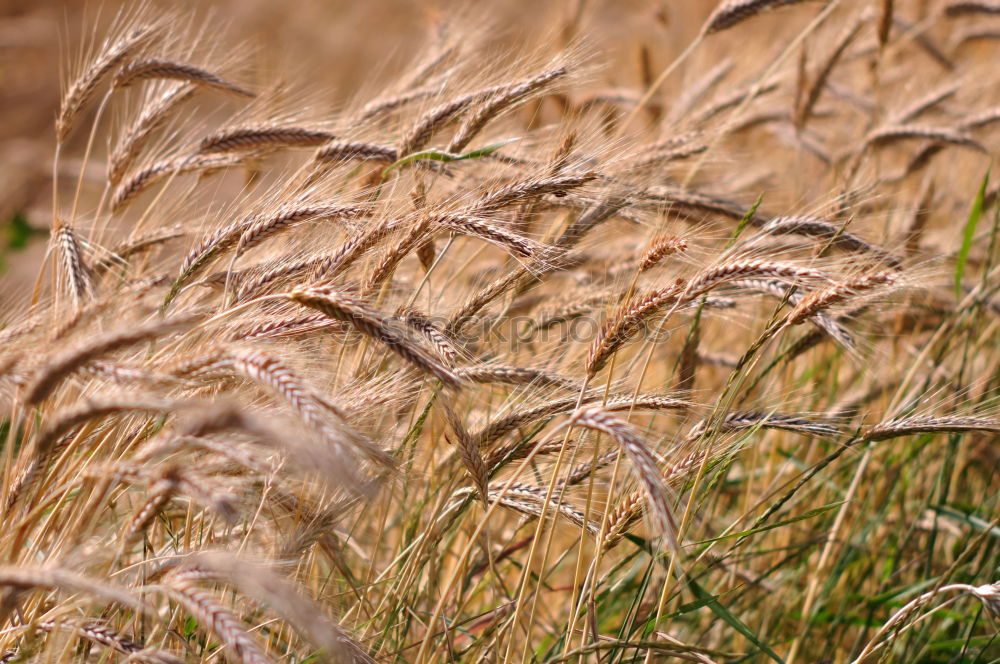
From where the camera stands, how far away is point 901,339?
2.65 meters

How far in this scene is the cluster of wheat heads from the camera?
1220 mm

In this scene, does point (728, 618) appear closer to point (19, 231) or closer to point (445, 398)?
point (445, 398)

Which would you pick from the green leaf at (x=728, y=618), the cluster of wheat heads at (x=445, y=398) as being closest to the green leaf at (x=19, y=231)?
the cluster of wheat heads at (x=445, y=398)

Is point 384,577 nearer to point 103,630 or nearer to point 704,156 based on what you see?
point 103,630

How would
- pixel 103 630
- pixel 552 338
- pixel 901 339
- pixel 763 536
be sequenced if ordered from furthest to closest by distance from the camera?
pixel 901 339 < pixel 763 536 < pixel 552 338 < pixel 103 630

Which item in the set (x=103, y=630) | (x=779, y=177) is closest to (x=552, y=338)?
(x=103, y=630)

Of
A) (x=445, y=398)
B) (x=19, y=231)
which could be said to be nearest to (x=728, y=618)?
(x=445, y=398)

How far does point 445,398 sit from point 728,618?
2.33ft

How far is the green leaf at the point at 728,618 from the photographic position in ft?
4.93

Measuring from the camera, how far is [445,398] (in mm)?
1423

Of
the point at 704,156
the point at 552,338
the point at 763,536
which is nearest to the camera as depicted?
the point at 552,338

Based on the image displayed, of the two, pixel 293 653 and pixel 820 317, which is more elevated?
pixel 820 317

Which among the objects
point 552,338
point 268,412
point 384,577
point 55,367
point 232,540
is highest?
point 55,367

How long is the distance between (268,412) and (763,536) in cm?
158
